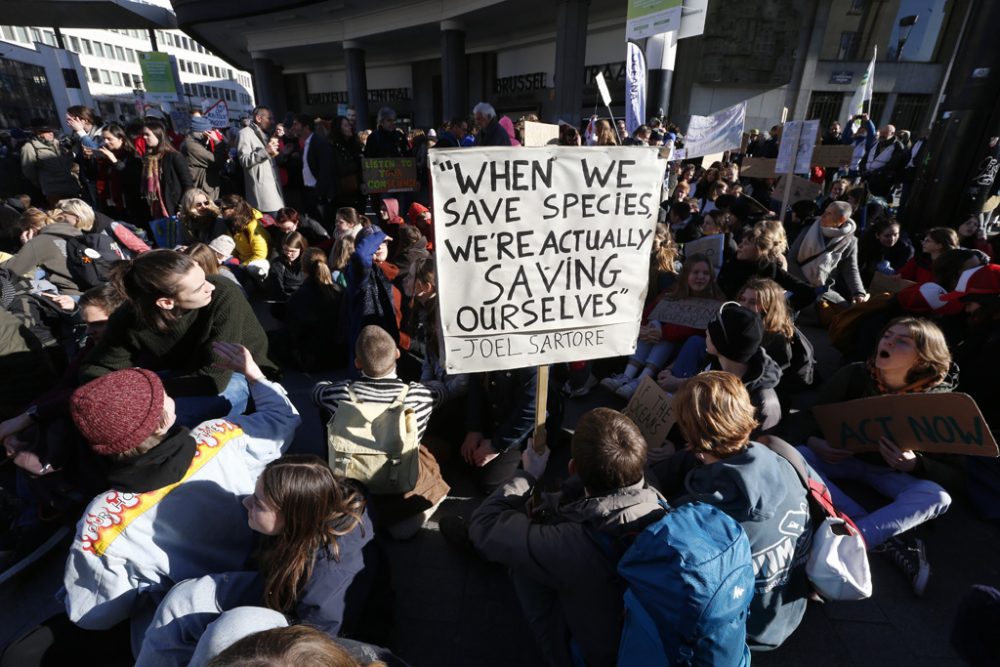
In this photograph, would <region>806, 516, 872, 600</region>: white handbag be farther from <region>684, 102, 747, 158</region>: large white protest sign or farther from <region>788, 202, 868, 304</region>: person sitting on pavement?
<region>684, 102, 747, 158</region>: large white protest sign

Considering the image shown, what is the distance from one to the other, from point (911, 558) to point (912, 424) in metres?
0.70

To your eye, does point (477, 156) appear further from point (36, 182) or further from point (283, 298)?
point (36, 182)

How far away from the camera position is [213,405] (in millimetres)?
2967

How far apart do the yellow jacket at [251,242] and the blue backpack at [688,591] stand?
6353 mm

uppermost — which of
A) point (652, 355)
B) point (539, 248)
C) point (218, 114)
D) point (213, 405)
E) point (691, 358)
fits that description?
point (218, 114)

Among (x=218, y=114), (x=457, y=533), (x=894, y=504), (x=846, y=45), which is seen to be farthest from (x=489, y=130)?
(x=846, y=45)

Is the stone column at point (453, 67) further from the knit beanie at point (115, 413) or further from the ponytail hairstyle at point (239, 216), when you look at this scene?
the knit beanie at point (115, 413)

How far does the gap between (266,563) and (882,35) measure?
26.2m

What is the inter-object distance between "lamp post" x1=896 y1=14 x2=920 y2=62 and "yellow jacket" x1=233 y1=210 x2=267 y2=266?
24.3 metres

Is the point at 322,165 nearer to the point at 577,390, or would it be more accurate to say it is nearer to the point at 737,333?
the point at 577,390

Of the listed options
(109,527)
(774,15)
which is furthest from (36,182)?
(774,15)

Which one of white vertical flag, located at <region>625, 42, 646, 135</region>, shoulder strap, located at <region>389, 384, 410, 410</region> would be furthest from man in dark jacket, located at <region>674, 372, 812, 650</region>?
white vertical flag, located at <region>625, 42, 646, 135</region>

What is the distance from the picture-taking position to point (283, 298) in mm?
5625

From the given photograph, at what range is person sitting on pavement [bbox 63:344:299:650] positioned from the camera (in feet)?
5.83
